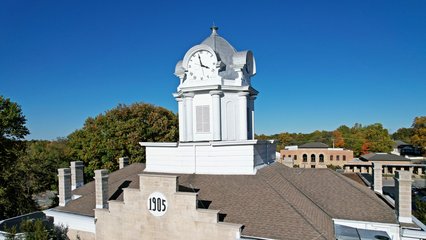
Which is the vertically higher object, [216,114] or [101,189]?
[216,114]

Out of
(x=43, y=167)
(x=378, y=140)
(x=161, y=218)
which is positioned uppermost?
(x=161, y=218)

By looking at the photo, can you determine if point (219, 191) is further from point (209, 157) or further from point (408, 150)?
point (408, 150)

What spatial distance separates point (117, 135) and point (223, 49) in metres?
22.1

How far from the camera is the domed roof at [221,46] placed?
1925 centimetres

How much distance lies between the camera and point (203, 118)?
18609 mm

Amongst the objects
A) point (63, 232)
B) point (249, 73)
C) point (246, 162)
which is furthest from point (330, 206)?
point (63, 232)

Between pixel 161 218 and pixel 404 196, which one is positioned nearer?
pixel 404 196

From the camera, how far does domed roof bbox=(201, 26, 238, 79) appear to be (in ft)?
62.1

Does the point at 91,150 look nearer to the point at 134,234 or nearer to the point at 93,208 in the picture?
the point at 93,208

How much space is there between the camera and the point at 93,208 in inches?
670

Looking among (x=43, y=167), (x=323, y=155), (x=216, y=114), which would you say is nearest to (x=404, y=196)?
(x=216, y=114)

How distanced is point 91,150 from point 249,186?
26.8m

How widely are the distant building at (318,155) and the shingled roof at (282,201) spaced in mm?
56412

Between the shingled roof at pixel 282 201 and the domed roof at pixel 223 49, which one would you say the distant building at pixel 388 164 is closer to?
the shingled roof at pixel 282 201
